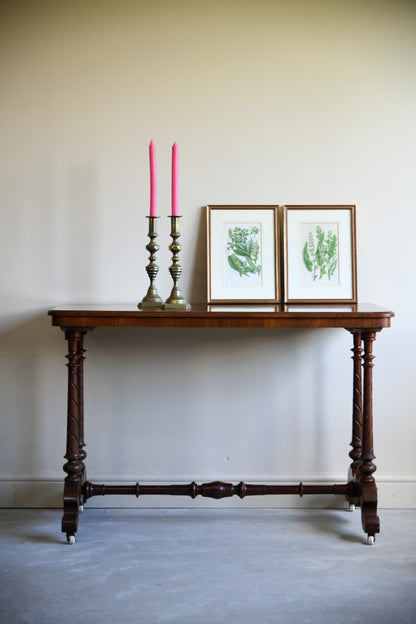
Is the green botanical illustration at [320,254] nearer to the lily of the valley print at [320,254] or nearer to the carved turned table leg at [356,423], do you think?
the lily of the valley print at [320,254]

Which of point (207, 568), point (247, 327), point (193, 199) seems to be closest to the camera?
point (207, 568)

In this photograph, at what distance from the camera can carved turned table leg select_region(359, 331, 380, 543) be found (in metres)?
2.58

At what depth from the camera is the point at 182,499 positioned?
2.99 meters

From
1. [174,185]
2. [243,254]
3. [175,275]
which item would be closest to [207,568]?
[175,275]

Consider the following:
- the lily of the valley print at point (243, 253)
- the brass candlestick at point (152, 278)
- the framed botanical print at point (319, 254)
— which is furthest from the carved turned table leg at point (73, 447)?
the framed botanical print at point (319, 254)

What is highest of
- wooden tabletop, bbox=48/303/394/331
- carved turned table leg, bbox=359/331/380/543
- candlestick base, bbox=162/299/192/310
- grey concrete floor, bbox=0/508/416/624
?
candlestick base, bbox=162/299/192/310

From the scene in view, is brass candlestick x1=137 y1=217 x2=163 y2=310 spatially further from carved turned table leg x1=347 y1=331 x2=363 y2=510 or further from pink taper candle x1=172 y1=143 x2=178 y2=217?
carved turned table leg x1=347 y1=331 x2=363 y2=510

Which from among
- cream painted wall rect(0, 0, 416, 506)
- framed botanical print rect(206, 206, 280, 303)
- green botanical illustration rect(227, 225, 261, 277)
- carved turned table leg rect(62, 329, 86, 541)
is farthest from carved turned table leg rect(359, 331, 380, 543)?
carved turned table leg rect(62, 329, 86, 541)

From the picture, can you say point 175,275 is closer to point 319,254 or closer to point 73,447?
point 319,254

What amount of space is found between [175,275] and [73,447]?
78cm

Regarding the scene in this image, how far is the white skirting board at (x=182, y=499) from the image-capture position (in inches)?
117

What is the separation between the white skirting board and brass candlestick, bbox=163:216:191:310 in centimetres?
84

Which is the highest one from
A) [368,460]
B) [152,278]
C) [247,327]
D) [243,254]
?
[243,254]

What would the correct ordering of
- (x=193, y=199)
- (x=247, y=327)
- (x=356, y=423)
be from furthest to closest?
(x=193, y=199)
(x=356, y=423)
(x=247, y=327)
